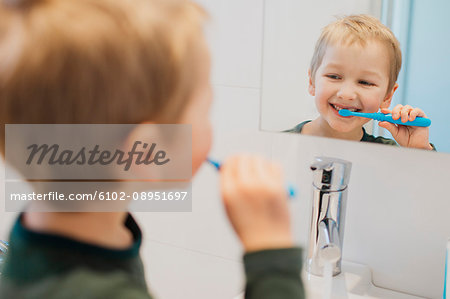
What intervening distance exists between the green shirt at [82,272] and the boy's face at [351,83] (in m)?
0.46

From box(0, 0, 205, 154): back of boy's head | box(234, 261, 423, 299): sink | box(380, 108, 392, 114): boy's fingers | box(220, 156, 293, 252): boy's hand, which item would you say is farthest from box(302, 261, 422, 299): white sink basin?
box(0, 0, 205, 154): back of boy's head

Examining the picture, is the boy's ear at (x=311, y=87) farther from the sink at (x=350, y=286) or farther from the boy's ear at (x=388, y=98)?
the sink at (x=350, y=286)

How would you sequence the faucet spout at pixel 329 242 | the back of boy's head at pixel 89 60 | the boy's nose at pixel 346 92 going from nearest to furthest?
the back of boy's head at pixel 89 60 → the faucet spout at pixel 329 242 → the boy's nose at pixel 346 92

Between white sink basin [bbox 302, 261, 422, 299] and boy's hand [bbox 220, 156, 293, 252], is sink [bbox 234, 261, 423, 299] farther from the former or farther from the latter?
boy's hand [bbox 220, 156, 293, 252]

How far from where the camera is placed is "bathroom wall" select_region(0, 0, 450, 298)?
34.3 inches

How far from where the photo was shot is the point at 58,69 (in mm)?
Result: 438

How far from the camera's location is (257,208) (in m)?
0.50

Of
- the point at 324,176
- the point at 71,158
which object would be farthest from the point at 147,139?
the point at 324,176

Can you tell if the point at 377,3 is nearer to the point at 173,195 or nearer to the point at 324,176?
the point at 324,176

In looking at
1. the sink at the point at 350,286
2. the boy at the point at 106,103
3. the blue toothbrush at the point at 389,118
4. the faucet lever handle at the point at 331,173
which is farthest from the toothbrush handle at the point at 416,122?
the boy at the point at 106,103

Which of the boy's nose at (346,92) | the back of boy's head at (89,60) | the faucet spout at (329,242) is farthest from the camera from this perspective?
the boy's nose at (346,92)

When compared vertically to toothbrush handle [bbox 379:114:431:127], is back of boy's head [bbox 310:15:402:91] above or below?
above

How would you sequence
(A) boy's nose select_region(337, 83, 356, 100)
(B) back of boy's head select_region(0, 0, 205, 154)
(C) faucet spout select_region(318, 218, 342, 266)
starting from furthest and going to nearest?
1. (A) boy's nose select_region(337, 83, 356, 100)
2. (C) faucet spout select_region(318, 218, 342, 266)
3. (B) back of boy's head select_region(0, 0, 205, 154)

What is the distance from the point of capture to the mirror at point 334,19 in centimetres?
83
